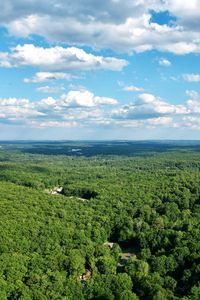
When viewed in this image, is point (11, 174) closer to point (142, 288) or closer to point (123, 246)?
point (123, 246)

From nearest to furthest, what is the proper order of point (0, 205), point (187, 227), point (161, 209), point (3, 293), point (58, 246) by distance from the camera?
1. point (3, 293)
2. point (58, 246)
3. point (187, 227)
4. point (0, 205)
5. point (161, 209)

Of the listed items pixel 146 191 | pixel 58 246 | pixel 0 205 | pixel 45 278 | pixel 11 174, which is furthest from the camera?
pixel 11 174

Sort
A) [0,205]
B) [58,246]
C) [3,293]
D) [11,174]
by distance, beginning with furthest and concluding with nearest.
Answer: [11,174] < [0,205] < [58,246] < [3,293]

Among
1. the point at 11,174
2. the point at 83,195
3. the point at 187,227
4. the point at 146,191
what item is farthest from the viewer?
the point at 11,174

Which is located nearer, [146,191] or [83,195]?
[146,191]

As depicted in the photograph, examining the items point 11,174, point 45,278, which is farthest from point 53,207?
point 11,174

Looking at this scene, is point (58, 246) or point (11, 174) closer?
point (58, 246)

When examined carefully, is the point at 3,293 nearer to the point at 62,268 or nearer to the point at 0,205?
the point at 62,268

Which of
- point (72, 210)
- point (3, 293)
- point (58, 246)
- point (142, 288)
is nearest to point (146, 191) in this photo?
point (72, 210)

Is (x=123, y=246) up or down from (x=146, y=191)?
down
